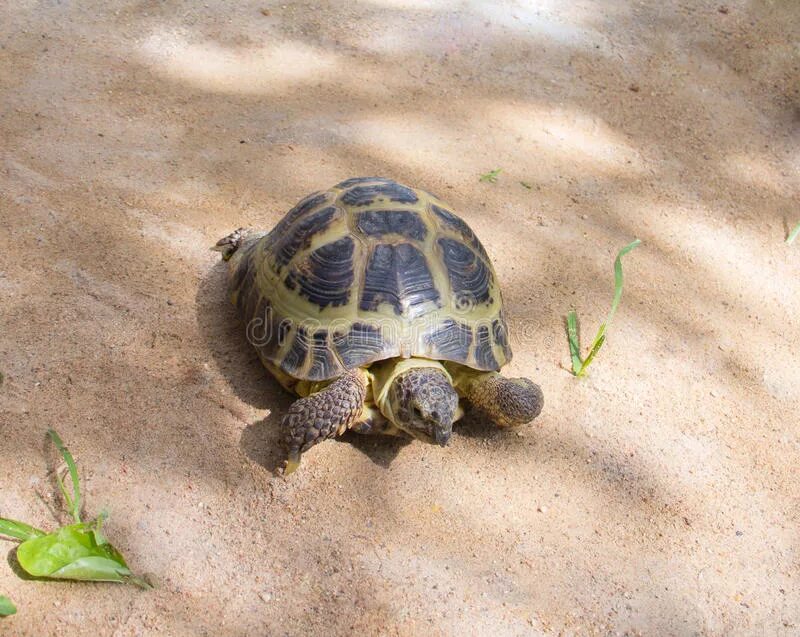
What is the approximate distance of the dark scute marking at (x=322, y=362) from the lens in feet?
9.52

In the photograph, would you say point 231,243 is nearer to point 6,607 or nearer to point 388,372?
point 388,372

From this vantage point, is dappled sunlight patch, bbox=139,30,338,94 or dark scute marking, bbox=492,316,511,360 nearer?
dark scute marking, bbox=492,316,511,360

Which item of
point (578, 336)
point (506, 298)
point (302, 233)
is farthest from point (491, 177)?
point (302, 233)

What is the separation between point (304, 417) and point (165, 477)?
60 centimetres

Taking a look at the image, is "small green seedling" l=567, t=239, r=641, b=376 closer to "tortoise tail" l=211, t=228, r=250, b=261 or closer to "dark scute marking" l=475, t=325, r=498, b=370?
"dark scute marking" l=475, t=325, r=498, b=370

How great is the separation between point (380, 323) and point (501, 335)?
63 centimetres

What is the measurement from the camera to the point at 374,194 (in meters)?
3.24

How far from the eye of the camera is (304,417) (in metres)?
2.77

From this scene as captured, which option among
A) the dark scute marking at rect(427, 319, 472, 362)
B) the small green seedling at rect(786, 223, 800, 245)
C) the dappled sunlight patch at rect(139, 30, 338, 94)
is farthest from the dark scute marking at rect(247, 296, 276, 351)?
the small green seedling at rect(786, 223, 800, 245)

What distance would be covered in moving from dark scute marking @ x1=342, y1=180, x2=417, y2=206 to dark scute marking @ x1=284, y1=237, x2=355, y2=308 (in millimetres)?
235

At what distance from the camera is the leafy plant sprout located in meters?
2.35

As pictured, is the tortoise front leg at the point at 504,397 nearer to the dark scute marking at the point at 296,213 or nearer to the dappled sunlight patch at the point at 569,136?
the dark scute marking at the point at 296,213

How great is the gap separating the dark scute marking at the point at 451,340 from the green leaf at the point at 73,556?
4.71ft

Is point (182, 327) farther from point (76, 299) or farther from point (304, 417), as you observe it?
point (304, 417)
